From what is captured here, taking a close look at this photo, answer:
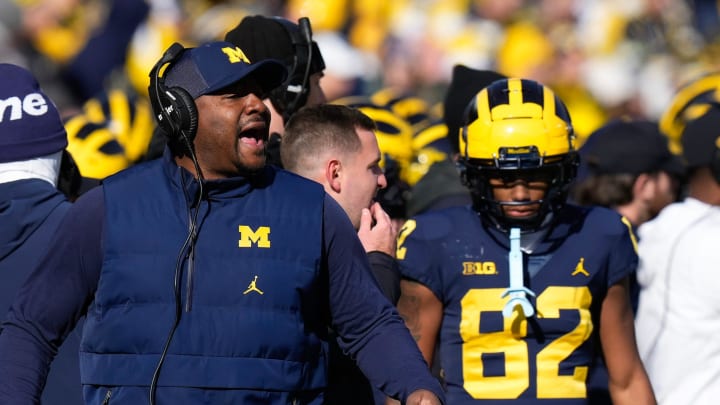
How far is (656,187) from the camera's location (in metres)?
7.69

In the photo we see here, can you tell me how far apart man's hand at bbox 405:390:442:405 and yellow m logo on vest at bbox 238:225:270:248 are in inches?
24.6

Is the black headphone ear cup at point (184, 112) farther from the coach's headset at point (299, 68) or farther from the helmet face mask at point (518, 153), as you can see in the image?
the coach's headset at point (299, 68)

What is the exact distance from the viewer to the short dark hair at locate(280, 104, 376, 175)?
218 inches

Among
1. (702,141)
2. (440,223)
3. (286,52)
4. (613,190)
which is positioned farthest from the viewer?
(613,190)

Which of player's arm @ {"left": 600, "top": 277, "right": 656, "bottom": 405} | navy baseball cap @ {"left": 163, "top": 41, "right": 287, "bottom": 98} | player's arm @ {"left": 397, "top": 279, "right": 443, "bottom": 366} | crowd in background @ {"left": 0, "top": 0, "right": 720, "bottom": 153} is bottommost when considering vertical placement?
crowd in background @ {"left": 0, "top": 0, "right": 720, "bottom": 153}

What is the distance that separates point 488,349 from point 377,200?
3.10 ft

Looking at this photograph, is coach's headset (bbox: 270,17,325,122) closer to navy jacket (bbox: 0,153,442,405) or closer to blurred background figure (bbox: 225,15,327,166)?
blurred background figure (bbox: 225,15,327,166)

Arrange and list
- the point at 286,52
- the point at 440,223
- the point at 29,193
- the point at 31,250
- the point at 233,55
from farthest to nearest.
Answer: the point at 286,52, the point at 440,223, the point at 29,193, the point at 31,250, the point at 233,55

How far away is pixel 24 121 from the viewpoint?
5.39 m

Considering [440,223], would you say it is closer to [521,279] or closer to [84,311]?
[521,279]

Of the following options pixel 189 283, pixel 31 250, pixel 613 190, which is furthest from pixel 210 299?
pixel 613 190

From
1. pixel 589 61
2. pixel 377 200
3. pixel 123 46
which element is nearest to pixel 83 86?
pixel 123 46

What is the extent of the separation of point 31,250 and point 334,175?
44.8 inches

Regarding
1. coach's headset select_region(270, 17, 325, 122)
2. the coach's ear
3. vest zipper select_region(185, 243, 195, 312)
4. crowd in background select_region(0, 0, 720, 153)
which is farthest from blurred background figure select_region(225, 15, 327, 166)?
crowd in background select_region(0, 0, 720, 153)
